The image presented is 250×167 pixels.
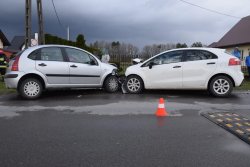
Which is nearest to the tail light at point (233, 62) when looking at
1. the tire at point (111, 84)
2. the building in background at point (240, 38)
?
the tire at point (111, 84)

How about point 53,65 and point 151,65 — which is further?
point 151,65

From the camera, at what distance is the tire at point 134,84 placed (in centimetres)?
1027

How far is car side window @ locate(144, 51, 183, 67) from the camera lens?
991 centimetres

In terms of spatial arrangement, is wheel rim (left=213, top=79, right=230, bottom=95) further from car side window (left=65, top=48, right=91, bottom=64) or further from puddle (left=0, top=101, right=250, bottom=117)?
car side window (left=65, top=48, right=91, bottom=64)

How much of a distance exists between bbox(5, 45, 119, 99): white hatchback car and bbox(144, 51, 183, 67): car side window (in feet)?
5.80

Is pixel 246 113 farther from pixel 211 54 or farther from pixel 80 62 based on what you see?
pixel 80 62

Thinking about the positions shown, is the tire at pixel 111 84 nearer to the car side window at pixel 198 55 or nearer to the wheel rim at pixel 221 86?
the car side window at pixel 198 55

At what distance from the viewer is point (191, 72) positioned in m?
9.60

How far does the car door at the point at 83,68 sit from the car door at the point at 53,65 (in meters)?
0.23

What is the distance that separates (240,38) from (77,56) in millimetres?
28856

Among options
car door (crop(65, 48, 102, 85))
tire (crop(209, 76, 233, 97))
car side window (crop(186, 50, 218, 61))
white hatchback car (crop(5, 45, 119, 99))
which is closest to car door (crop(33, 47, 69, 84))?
white hatchback car (crop(5, 45, 119, 99))

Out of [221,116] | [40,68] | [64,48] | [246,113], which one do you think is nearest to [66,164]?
[221,116]

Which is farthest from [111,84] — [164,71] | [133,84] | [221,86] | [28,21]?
[28,21]

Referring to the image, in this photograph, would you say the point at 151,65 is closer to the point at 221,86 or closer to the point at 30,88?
the point at 221,86
